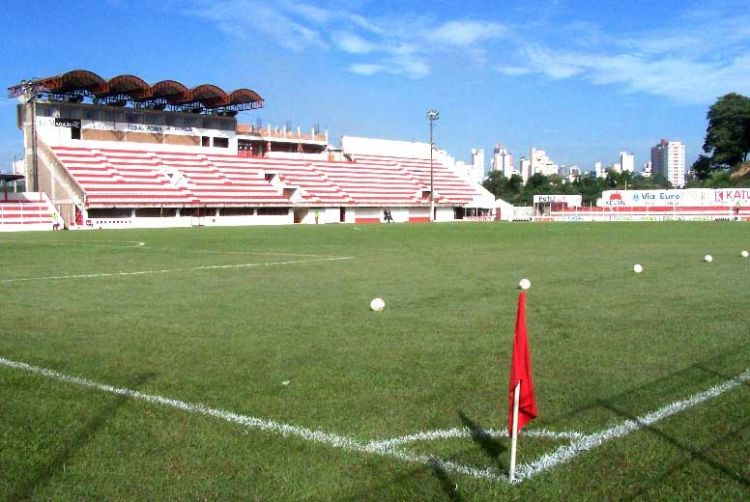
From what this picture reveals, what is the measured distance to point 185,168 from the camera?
76938 mm

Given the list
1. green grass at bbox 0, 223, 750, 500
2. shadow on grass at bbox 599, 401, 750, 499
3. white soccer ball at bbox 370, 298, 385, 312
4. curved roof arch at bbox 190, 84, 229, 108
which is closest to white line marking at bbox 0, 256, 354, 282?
green grass at bbox 0, 223, 750, 500

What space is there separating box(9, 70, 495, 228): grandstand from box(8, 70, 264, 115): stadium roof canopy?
0.38 feet

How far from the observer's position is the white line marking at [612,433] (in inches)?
178

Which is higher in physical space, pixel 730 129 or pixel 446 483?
pixel 730 129

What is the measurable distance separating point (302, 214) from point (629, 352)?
7531 cm

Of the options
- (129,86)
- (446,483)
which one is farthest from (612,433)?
(129,86)

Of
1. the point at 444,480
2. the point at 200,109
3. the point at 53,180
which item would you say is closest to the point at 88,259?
the point at 444,480

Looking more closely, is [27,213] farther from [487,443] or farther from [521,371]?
[521,371]

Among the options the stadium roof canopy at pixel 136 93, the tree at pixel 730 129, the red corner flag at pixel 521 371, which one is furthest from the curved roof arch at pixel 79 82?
the tree at pixel 730 129

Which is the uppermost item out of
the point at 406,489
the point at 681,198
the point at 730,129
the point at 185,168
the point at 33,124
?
the point at 730,129

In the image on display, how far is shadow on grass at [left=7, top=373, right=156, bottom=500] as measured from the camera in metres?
4.27

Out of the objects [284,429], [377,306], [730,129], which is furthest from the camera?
[730,129]

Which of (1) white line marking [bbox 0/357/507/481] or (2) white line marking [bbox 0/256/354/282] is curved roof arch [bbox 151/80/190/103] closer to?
(2) white line marking [bbox 0/256/354/282]

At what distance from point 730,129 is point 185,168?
83130 millimetres
